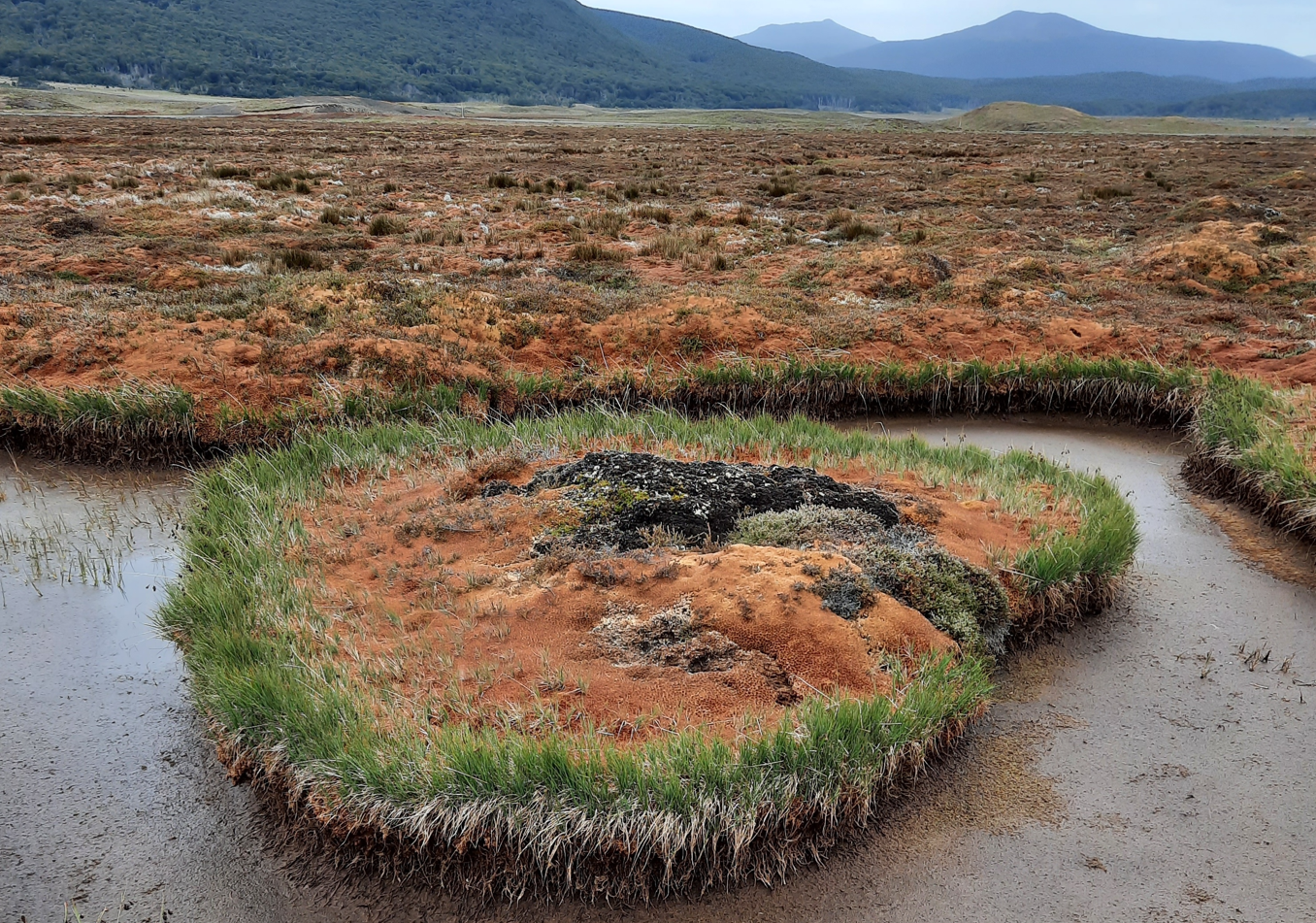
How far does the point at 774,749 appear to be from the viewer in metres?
3.41

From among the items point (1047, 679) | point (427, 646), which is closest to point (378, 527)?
point (427, 646)

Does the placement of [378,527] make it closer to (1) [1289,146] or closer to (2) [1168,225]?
(2) [1168,225]

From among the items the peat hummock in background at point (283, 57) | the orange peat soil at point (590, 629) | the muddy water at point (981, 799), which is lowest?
the muddy water at point (981, 799)

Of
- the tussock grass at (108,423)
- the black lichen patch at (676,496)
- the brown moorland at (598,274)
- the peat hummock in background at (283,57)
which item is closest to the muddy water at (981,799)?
the black lichen patch at (676,496)

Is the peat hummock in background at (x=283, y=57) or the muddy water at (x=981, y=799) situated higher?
the peat hummock in background at (x=283, y=57)

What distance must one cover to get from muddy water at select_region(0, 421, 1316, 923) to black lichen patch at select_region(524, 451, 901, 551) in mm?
1481

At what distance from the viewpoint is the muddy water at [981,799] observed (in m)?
3.17

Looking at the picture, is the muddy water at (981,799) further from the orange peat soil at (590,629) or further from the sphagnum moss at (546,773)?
the orange peat soil at (590,629)

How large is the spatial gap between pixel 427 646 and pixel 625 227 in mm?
12548

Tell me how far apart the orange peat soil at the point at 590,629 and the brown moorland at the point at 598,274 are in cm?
352

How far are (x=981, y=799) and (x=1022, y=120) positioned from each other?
79019mm

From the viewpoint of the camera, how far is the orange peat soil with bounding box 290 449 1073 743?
376 centimetres

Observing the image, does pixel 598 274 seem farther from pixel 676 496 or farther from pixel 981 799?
pixel 981 799

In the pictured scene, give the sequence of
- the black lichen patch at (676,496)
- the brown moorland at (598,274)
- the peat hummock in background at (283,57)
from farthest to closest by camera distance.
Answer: the peat hummock in background at (283,57) < the brown moorland at (598,274) < the black lichen patch at (676,496)
